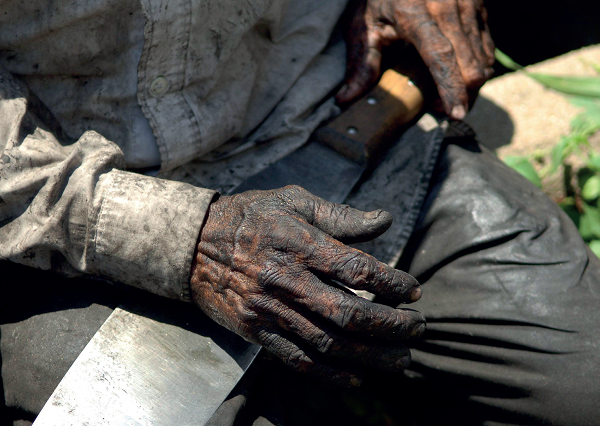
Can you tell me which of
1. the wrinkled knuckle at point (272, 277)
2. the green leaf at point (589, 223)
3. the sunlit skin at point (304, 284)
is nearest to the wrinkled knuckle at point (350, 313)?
the sunlit skin at point (304, 284)

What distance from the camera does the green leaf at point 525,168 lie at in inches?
83.5

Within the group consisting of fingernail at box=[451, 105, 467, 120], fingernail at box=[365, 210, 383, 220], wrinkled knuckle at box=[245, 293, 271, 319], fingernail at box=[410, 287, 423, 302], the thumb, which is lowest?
fingernail at box=[410, 287, 423, 302]

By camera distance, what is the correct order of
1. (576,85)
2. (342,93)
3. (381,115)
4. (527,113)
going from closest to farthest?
(381,115), (342,93), (576,85), (527,113)

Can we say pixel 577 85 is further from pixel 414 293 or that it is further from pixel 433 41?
pixel 414 293

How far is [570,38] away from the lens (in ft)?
6.11

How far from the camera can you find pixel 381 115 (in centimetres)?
148

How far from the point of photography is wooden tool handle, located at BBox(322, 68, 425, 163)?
1453 mm

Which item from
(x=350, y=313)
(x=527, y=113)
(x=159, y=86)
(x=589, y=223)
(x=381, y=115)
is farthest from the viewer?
(x=527, y=113)

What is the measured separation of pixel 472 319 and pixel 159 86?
3.42 feet

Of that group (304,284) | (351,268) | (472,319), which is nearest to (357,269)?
(351,268)

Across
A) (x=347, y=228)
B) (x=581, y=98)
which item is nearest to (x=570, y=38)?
(x=581, y=98)

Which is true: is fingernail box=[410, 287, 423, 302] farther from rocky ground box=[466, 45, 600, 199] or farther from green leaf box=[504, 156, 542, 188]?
rocky ground box=[466, 45, 600, 199]

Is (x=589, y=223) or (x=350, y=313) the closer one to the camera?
(x=350, y=313)

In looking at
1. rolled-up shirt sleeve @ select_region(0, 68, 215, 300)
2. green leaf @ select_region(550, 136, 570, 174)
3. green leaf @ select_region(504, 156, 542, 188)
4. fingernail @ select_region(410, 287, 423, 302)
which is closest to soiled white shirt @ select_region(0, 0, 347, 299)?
rolled-up shirt sleeve @ select_region(0, 68, 215, 300)
